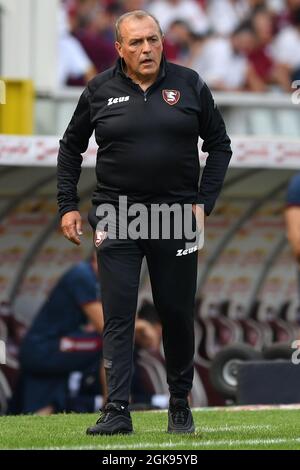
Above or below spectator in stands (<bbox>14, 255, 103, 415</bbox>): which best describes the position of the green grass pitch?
above

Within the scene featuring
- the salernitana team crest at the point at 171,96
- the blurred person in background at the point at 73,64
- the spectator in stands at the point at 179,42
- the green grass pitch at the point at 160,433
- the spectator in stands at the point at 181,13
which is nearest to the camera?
the green grass pitch at the point at 160,433

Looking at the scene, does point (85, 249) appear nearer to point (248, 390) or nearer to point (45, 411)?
point (45, 411)

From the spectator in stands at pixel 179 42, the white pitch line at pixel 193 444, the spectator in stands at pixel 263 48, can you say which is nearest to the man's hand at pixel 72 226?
the white pitch line at pixel 193 444

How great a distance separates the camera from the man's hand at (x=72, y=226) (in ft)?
24.9

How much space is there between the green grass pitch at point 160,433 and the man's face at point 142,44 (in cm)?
176

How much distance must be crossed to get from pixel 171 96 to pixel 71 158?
0.68 meters

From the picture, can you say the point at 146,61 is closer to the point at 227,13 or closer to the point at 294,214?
the point at 294,214

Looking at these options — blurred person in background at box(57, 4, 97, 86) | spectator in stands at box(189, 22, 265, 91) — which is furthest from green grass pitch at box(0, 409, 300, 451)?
spectator in stands at box(189, 22, 265, 91)

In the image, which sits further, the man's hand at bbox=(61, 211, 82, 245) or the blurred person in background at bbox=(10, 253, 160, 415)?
the blurred person in background at bbox=(10, 253, 160, 415)

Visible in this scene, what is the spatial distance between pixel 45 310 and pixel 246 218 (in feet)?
9.45

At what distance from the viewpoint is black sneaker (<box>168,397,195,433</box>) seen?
7633mm

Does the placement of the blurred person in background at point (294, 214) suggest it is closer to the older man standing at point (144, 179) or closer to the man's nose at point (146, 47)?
the older man standing at point (144, 179)

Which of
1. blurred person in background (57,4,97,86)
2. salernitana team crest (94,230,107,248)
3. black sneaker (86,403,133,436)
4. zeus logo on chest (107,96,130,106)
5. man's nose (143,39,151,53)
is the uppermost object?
blurred person in background (57,4,97,86)

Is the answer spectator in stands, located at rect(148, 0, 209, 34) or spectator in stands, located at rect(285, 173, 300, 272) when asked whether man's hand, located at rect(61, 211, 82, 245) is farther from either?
spectator in stands, located at rect(148, 0, 209, 34)
